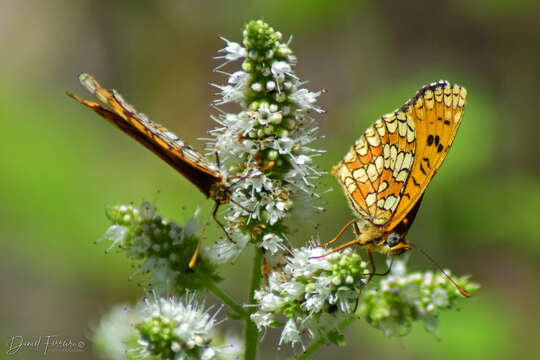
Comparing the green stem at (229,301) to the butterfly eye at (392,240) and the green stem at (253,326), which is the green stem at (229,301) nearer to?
the green stem at (253,326)

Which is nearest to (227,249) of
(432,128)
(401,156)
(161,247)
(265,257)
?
(265,257)

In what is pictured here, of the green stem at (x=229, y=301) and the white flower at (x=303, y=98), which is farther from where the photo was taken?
the green stem at (x=229, y=301)

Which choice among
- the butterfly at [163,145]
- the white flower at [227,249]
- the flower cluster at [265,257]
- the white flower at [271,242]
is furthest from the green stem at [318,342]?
the butterfly at [163,145]

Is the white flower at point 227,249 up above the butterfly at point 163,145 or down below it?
below

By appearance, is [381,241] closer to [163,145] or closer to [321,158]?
[163,145]

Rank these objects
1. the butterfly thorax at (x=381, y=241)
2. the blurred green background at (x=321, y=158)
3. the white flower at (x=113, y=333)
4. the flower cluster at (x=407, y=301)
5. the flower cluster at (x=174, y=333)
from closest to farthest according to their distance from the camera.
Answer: the flower cluster at (x=174, y=333) < the flower cluster at (x=407, y=301) < the butterfly thorax at (x=381, y=241) < the white flower at (x=113, y=333) < the blurred green background at (x=321, y=158)

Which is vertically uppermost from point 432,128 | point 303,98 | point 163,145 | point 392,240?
point 432,128
